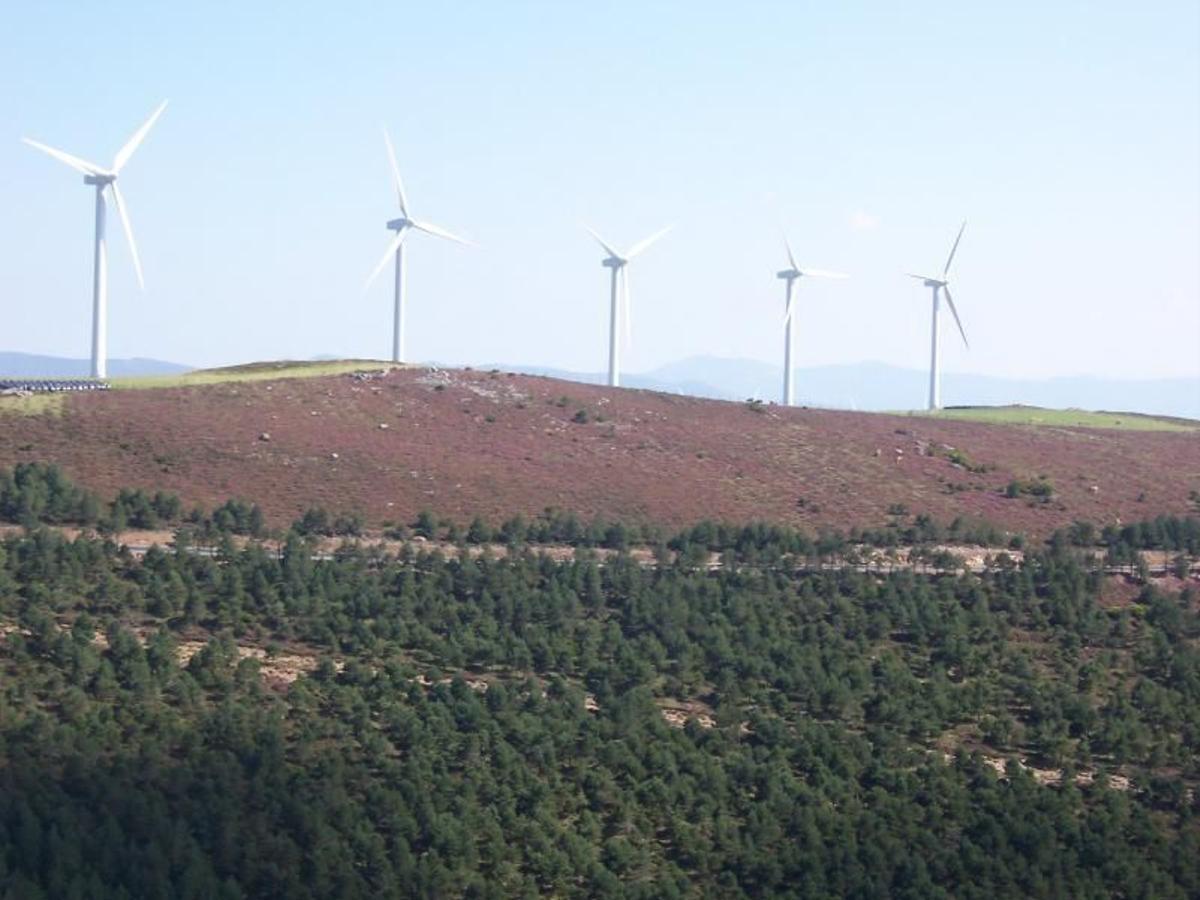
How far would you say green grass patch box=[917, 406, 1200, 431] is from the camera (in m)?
132

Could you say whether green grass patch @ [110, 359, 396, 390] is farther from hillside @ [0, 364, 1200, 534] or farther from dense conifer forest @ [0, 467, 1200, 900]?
dense conifer forest @ [0, 467, 1200, 900]

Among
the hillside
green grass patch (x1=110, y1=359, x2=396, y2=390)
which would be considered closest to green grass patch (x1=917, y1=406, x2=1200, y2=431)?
the hillside

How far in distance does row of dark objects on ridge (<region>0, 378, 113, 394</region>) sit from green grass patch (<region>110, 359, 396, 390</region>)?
1.02m

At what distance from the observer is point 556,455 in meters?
99.1

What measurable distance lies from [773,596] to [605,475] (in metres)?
23.2

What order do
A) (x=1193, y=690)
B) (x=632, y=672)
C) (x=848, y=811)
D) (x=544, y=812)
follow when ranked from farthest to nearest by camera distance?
1. (x=1193, y=690)
2. (x=632, y=672)
3. (x=848, y=811)
4. (x=544, y=812)

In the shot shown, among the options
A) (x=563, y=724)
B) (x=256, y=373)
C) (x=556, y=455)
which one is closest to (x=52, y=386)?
(x=256, y=373)

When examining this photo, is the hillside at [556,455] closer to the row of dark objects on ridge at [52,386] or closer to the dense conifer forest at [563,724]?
the row of dark objects on ridge at [52,386]

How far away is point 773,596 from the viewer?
74.3m

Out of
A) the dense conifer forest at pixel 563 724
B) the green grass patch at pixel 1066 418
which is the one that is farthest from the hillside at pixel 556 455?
the green grass patch at pixel 1066 418

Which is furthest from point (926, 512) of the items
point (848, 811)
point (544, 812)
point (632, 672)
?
point (544, 812)

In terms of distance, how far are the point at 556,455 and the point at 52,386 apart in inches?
1075

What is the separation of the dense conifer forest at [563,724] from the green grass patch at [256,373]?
28835mm

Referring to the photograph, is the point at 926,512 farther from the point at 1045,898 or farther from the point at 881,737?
the point at 1045,898
